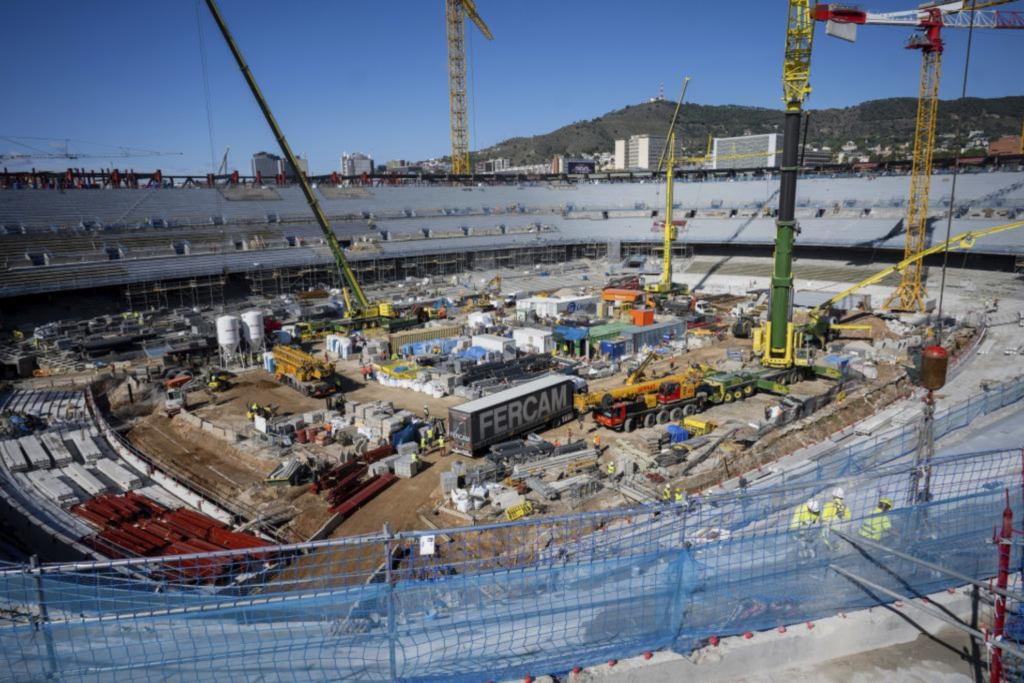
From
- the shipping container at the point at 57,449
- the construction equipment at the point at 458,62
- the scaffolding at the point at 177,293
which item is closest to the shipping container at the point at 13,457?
the shipping container at the point at 57,449

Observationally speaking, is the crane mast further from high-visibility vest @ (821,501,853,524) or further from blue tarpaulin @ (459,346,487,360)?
high-visibility vest @ (821,501,853,524)

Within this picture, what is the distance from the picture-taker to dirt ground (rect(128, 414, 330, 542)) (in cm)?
1390

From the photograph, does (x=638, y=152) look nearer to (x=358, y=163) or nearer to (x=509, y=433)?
(x=358, y=163)

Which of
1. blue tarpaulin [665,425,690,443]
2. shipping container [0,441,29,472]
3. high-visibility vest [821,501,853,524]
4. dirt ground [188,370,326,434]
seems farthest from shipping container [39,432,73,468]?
high-visibility vest [821,501,853,524]

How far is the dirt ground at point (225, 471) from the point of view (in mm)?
13898

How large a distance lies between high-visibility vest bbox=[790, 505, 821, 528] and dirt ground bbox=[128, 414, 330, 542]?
9919 millimetres

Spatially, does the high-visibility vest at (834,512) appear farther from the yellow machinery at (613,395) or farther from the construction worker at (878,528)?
the yellow machinery at (613,395)

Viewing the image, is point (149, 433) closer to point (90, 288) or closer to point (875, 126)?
point (90, 288)

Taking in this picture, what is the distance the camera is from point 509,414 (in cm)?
1689

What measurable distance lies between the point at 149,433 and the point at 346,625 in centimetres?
1763

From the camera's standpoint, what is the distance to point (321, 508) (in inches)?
557

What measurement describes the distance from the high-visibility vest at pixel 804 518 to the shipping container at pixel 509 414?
10.2 metres

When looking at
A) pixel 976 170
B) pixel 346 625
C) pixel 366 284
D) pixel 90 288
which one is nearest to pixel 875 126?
pixel 976 170

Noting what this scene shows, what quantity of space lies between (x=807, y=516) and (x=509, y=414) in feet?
35.5
